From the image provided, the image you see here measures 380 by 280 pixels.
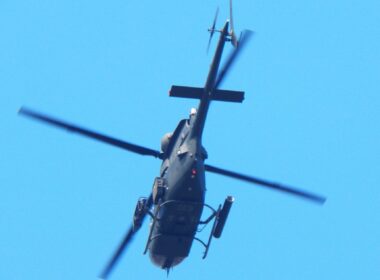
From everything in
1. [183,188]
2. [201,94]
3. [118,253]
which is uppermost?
[201,94]

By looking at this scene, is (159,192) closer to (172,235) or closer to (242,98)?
(172,235)

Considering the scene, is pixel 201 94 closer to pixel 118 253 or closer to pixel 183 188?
pixel 183 188

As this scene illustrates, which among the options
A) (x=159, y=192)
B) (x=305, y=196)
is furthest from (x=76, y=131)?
(x=305, y=196)

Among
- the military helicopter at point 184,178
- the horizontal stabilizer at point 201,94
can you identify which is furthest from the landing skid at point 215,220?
the horizontal stabilizer at point 201,94

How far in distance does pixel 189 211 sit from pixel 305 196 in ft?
17.9

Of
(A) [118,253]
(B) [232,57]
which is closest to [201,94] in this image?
(B) [232,57]

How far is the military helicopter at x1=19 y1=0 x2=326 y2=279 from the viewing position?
122 ft

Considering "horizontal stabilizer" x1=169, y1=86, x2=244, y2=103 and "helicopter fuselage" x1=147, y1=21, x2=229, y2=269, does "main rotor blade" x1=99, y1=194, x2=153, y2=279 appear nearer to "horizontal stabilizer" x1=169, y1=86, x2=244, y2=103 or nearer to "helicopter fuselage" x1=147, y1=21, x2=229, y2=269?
"helicopter fuselage" x1=147, y1=21, x2=229, y2=269

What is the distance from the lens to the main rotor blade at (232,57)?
3697 centimetres

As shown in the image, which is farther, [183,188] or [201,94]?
[201,94]

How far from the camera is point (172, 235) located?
126 ft

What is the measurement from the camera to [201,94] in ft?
124

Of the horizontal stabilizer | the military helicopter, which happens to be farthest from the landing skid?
the horizontal stabilizer

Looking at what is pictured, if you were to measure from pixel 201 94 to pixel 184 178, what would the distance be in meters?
3.42
